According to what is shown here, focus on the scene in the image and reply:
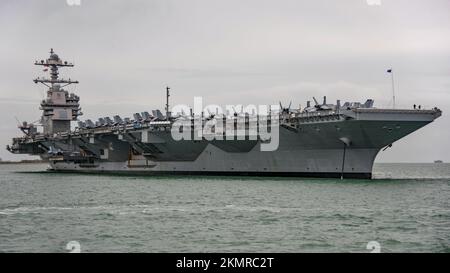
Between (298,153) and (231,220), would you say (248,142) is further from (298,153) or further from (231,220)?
(231,220)

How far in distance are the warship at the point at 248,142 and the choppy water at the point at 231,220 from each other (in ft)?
16.2

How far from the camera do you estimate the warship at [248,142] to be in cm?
3341

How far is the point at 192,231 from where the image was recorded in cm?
1627

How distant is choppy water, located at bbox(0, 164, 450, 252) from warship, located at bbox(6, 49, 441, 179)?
493 centimetres

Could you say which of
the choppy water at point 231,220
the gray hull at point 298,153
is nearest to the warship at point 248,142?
the gray hull at point 298,153

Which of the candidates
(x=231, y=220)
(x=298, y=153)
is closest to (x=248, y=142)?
(x=298, y=153)

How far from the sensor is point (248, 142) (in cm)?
3844

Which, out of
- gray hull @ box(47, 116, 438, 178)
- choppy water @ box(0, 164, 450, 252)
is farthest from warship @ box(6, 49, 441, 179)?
choppy water @ box(0, 164, 450, 252)

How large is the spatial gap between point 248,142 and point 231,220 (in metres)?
20.2

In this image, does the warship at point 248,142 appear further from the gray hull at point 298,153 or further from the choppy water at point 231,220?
the choppy water at point 231,220

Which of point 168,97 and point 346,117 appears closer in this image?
point 346,117
